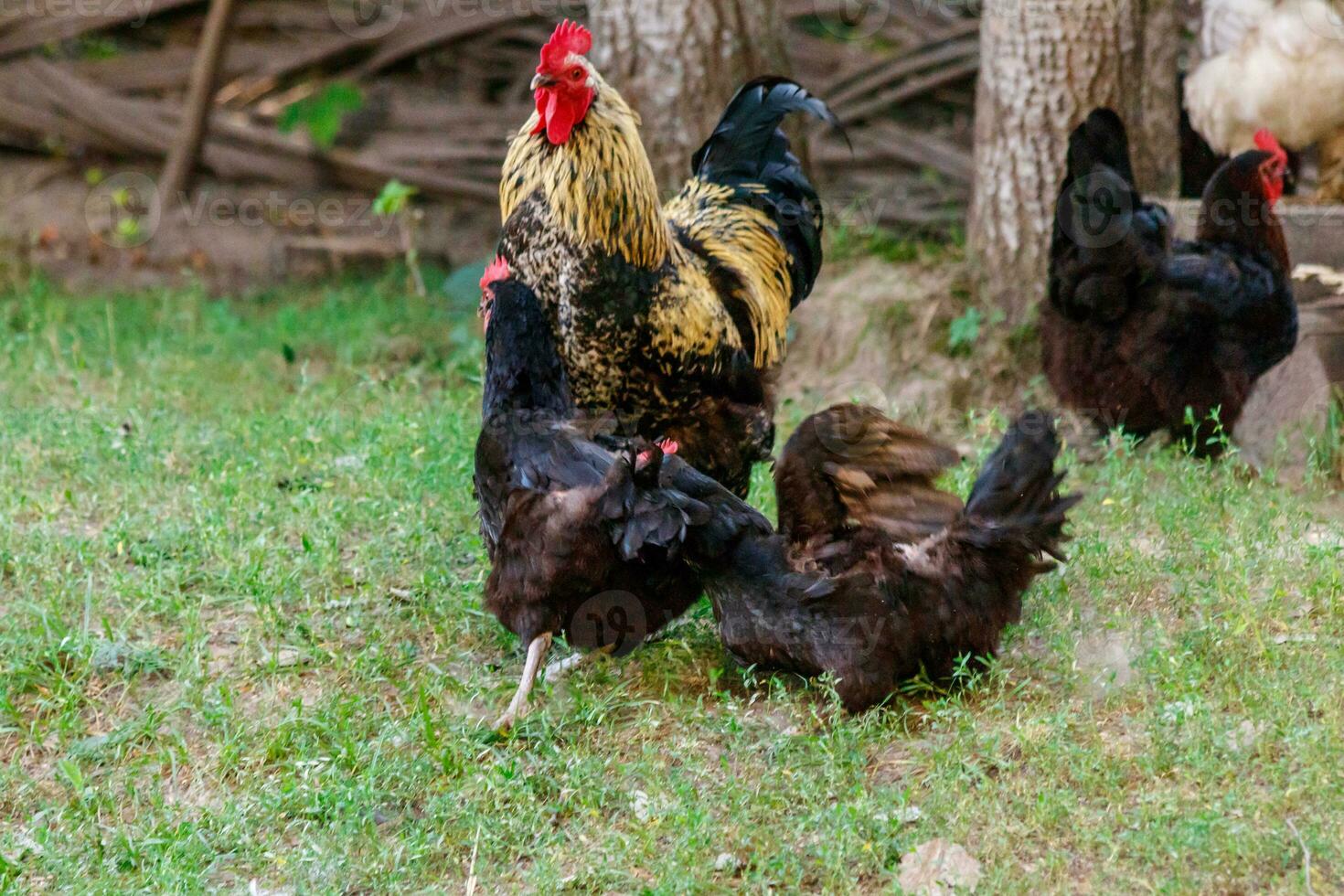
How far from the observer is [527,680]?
4156 mm

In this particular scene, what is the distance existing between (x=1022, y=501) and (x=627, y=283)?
5.26 feet

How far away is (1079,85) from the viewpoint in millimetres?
6699

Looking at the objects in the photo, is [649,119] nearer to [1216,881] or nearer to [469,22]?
[469,22]

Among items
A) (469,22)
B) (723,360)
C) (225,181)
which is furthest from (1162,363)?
(225,181)

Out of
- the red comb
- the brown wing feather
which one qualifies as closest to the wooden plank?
the red comb

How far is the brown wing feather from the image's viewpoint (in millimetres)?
4137

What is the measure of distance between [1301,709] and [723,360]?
7.50ft

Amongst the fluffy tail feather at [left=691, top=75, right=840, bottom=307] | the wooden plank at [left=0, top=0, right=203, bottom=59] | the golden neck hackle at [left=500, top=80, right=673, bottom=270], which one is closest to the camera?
the golden neck hackle at [left=500, top=80, right=673, bottom=270]

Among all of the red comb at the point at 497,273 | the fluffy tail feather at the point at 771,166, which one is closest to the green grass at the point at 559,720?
the red comb at the point at 497,273

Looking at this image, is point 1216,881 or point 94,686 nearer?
point 1216,881

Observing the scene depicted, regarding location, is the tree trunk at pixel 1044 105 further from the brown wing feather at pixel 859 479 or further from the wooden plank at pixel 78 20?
the wooden plank at pixel 78 20

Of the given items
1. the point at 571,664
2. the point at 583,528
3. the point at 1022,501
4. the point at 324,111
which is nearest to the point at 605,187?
the point at 583,528

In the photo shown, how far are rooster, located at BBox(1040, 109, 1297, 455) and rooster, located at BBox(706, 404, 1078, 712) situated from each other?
2042mm

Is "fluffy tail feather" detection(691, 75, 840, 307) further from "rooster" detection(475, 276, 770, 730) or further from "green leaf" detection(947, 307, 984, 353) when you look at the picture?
"rooster" detection(475, 276, 770, 730)
